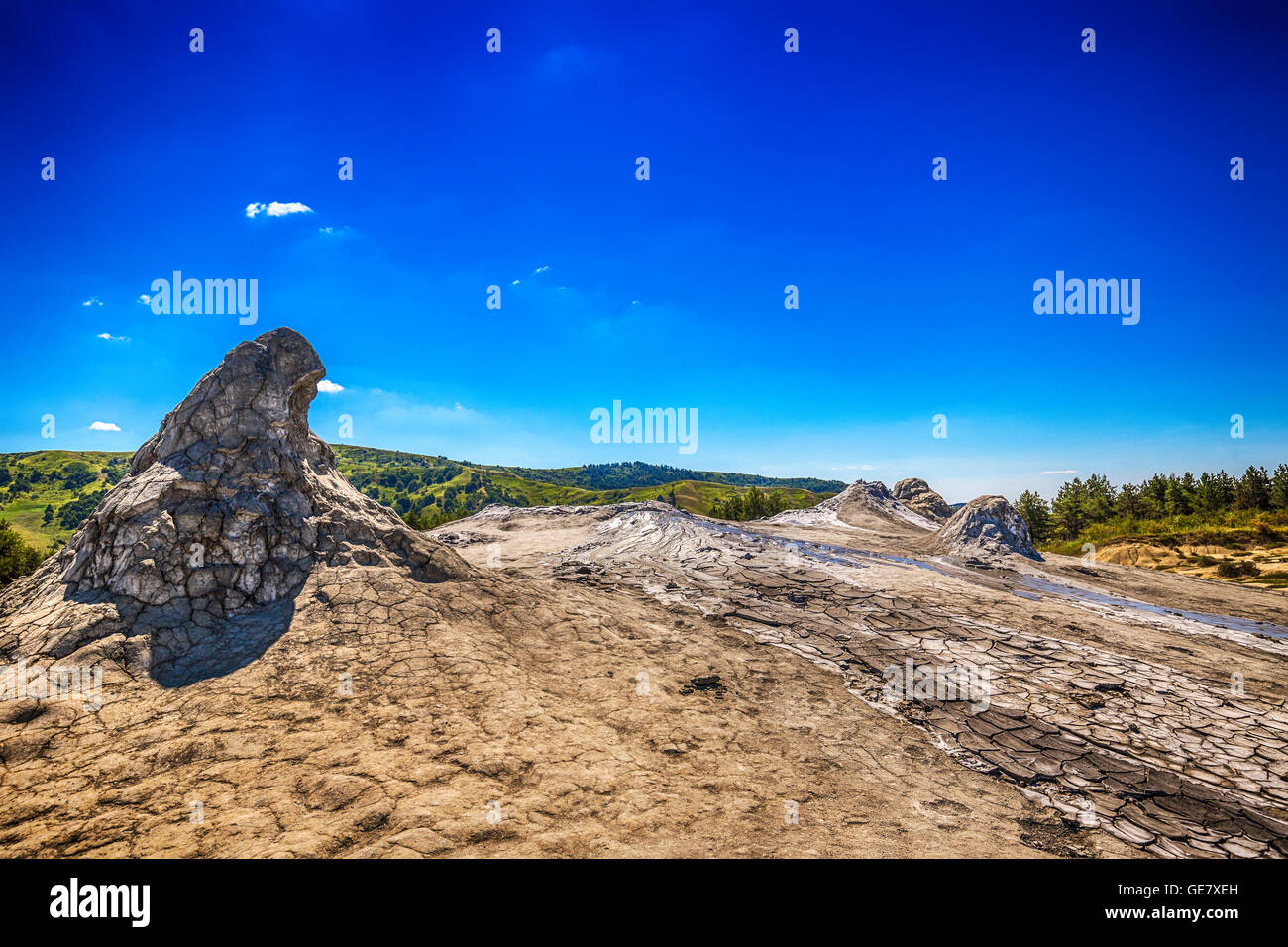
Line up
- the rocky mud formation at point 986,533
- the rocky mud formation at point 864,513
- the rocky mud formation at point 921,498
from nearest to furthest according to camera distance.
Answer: the rocky mud formation at point 986,533, the rocky mud formation at point 864,513, the rocky mud formation at point 921,498

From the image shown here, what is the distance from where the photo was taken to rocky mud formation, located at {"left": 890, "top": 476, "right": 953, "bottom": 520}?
4038 centimetres

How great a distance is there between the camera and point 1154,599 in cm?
1659

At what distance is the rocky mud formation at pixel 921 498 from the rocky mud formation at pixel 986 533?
16.7 metres

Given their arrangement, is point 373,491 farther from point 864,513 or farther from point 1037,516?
point 1037,516

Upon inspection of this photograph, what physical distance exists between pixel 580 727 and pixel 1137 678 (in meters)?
11.4

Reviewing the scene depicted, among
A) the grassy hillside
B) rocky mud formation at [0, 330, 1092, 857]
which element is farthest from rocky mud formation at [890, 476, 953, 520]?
the grassy hillside

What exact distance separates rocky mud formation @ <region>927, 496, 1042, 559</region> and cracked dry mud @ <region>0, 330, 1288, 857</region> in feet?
24.0

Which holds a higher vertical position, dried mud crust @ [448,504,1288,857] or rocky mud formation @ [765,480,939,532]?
rocky mud formation @ [765,480,939,532]

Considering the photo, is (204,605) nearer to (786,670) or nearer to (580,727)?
(580,727)

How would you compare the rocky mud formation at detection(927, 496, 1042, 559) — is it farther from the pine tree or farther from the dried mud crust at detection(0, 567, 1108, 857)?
the pine tree

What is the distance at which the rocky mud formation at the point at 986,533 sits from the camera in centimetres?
2142

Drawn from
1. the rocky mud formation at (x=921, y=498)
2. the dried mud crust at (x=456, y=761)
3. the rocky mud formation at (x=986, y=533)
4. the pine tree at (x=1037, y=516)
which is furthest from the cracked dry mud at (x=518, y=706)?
the pine tree at (x=1037, y=516)

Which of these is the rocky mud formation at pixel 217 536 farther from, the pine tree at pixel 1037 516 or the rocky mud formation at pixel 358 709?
the pine tree at pixel 1037 516
